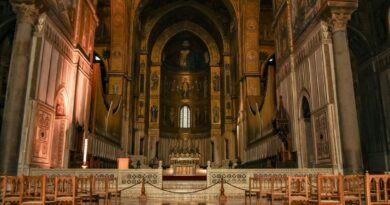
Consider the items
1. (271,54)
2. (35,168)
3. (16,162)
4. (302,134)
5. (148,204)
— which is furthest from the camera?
(271,54)

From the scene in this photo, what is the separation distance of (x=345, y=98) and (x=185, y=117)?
26.5m

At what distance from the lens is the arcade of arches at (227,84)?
11.4m

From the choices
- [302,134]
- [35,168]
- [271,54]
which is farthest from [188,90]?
[35,168]

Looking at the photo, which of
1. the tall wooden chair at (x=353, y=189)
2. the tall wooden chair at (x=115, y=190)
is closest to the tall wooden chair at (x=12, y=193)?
the tall wooden chair at (x=115, y=190)

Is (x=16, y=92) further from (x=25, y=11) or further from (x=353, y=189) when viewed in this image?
(x=353, y=189)

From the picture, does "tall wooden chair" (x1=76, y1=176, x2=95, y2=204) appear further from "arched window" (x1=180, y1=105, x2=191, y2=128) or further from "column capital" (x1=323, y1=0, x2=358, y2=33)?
"arched window" (x1=180, y1=105, x2=191, y2=128)

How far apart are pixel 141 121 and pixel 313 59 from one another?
19809mm

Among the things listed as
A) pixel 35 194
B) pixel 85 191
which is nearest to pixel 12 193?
pixel 35 194

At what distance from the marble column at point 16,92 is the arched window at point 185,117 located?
26.0m

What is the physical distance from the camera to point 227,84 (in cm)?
3219

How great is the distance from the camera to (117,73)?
24.1 metres

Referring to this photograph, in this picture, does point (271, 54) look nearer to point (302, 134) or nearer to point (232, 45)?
point (232, 45)

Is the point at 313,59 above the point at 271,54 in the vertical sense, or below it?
below

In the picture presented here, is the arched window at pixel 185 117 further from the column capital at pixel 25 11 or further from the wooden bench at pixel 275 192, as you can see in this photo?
the wooden bench at pixel 275 192
